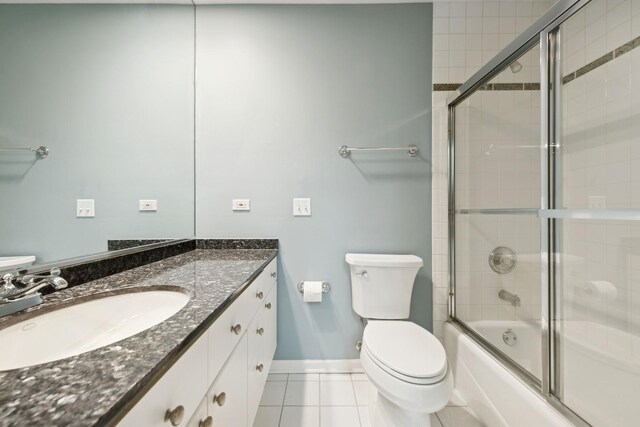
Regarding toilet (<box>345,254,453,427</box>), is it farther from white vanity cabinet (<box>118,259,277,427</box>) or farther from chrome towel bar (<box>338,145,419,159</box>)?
chrome towel bar (<box>338,145,419,159</box>)

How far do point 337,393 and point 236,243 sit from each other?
110 centimetres

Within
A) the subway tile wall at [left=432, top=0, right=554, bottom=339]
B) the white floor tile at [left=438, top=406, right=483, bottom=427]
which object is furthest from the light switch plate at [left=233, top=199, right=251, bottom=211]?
the white floor tile at [left=438, top=406, right=483, bottom=427]

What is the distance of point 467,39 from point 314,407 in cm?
246

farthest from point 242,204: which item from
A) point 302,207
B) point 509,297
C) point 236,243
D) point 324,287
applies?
point 509,297

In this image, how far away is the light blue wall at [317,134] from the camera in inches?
65.4

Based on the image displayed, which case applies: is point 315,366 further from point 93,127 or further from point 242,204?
point 93,127

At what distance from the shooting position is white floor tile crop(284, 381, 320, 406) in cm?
139

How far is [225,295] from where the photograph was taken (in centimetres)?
76

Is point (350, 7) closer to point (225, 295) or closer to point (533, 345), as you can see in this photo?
point (225, 295)

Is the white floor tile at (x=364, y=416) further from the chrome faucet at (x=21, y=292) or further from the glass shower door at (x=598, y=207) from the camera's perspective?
the chrome faucet at (x=21, y=292)

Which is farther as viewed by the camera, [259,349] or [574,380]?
[259,349]

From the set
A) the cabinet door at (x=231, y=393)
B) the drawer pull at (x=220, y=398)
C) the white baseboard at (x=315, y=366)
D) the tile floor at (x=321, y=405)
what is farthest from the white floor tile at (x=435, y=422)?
the drawer pull at (x=220, y=398)

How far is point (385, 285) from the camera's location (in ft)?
4.87

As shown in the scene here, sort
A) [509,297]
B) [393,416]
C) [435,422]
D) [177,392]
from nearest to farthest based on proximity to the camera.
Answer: [177,392] < [393,416] < [435,422] < [509,297]
